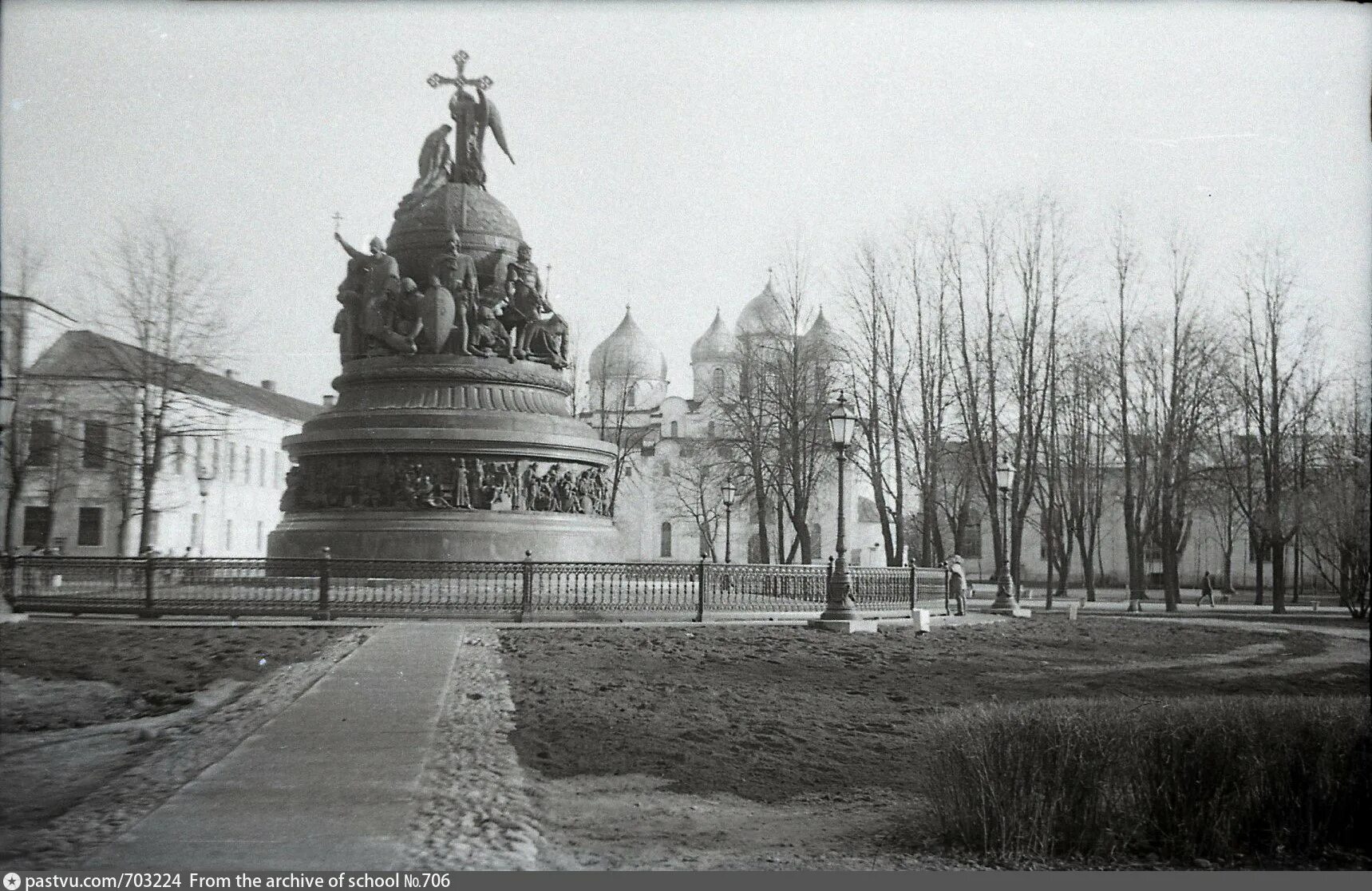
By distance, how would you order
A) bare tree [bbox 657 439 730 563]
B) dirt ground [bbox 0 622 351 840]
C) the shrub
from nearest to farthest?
the shrub
dirt ground [bbox 0 622 351 840]
bare tree [bbox 657 439 730 563]

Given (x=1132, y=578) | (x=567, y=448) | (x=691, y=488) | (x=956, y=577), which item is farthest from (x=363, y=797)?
(x=691, y=488)

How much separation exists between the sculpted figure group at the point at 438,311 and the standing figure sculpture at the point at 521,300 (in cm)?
2

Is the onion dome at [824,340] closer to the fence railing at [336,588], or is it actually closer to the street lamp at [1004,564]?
the street lamp at [1004,564]

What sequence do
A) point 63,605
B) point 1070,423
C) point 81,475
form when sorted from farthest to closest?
point 1070,423
point 81,475
point 63,605

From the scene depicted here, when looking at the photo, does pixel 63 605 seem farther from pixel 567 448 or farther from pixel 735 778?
pixel 735 778

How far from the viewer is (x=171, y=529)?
44.8 m

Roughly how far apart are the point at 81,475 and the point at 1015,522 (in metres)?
27.0

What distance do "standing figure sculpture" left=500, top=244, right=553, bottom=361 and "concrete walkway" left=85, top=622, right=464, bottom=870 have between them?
15.3 meters

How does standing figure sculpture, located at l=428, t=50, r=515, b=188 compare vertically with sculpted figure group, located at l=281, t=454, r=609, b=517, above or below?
above

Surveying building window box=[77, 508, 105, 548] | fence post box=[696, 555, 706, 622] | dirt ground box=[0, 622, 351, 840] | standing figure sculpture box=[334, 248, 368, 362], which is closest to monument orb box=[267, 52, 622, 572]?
standing figure sculpture box=[334, 248, 368, 362]

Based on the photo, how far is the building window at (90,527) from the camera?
38.7 meters

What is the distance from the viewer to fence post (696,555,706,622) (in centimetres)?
1903

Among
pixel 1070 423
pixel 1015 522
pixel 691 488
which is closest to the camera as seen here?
pixel 1015 522

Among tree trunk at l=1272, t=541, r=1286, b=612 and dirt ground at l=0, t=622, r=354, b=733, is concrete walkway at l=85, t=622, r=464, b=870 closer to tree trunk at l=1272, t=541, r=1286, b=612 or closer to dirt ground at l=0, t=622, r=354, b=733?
dirt ground at l=0, t=622, r=354, b=733
